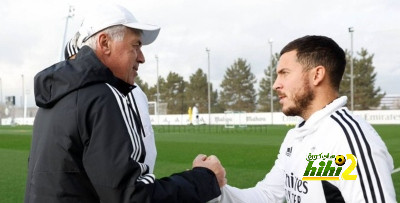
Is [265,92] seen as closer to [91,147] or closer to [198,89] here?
[198,89]

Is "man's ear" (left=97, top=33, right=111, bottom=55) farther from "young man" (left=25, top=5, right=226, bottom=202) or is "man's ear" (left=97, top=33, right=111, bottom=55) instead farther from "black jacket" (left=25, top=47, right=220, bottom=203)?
"black jacket" (left=25, top=47, right=220, bottom=203)

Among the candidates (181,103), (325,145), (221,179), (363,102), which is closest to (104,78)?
(221,179)

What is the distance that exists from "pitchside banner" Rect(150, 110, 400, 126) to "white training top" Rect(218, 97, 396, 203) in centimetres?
3388

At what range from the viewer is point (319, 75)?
9.02 feet

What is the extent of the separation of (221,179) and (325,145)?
2.07ft

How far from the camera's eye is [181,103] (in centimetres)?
7544

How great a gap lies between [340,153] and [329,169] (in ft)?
0.35

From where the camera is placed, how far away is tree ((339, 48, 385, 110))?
58594 mm

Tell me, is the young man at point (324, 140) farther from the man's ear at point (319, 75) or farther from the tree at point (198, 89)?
the tree at point (198, 89)

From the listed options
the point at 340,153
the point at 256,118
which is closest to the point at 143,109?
the point at 340,153

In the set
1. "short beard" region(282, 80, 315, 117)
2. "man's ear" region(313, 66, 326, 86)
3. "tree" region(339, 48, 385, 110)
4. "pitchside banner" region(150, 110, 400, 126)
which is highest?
"tree" region(339, 48, 385, 110)

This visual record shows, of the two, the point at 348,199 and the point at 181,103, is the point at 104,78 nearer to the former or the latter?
the point at 348,199

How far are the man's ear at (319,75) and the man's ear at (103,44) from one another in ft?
3.84

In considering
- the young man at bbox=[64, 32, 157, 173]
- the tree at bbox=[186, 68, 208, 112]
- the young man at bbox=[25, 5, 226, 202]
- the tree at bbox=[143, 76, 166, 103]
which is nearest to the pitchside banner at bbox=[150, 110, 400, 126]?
the tree at bbox=[186, 68, 208, 112]
